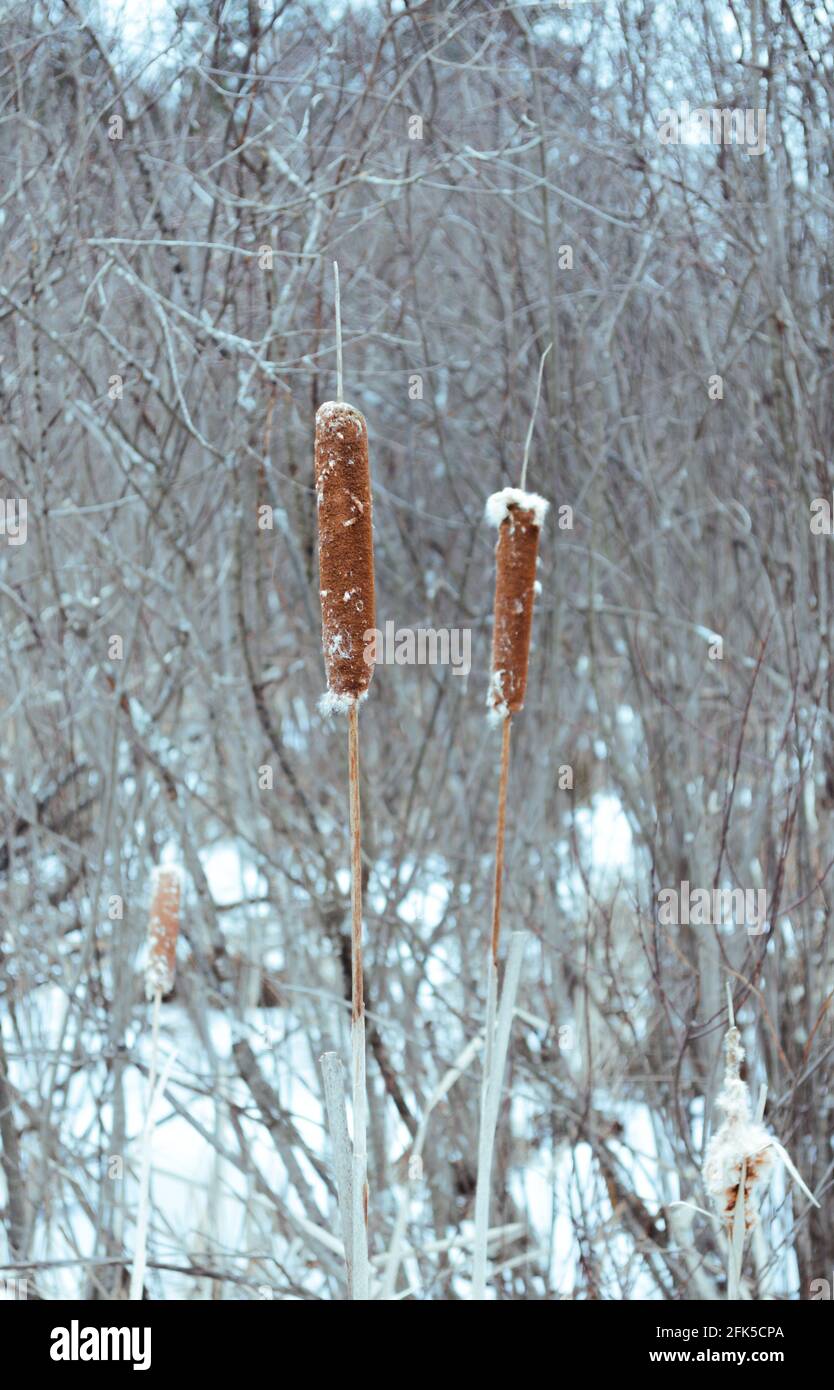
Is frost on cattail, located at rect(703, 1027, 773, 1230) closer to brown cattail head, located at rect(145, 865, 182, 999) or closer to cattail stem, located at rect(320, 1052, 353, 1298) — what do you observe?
cattail stem, located at rect(320, 1052, 353, 1298)

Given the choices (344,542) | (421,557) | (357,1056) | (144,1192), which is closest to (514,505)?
(344,542)

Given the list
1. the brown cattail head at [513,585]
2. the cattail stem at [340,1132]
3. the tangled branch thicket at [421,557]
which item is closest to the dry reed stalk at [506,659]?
the brown cattail head at [513,585]

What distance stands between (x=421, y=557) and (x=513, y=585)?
2.22 metres

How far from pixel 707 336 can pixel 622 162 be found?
48 cm

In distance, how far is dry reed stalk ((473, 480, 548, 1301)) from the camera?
150 cm

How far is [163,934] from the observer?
169cm

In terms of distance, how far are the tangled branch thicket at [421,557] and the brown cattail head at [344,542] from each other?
106 cm

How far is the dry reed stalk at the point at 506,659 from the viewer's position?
1495 millimetres

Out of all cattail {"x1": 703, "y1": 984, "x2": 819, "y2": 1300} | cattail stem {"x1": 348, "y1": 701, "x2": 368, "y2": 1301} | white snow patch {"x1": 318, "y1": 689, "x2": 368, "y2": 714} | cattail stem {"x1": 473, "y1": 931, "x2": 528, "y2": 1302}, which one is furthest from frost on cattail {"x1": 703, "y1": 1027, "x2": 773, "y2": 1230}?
white snow patch {"x1": 318, "y1": 689, "x2": 368, "y2": 714}

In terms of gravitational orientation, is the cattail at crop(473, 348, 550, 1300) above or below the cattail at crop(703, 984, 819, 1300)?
above

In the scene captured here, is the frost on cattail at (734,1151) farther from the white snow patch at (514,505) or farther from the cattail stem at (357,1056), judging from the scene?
the white snow patch at (514,505)

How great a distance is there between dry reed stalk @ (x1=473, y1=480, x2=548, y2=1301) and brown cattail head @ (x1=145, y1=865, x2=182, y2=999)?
0.47 meters

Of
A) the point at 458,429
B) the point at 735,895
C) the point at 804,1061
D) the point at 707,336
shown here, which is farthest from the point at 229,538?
the point at 804,1061

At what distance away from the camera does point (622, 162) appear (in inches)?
111
